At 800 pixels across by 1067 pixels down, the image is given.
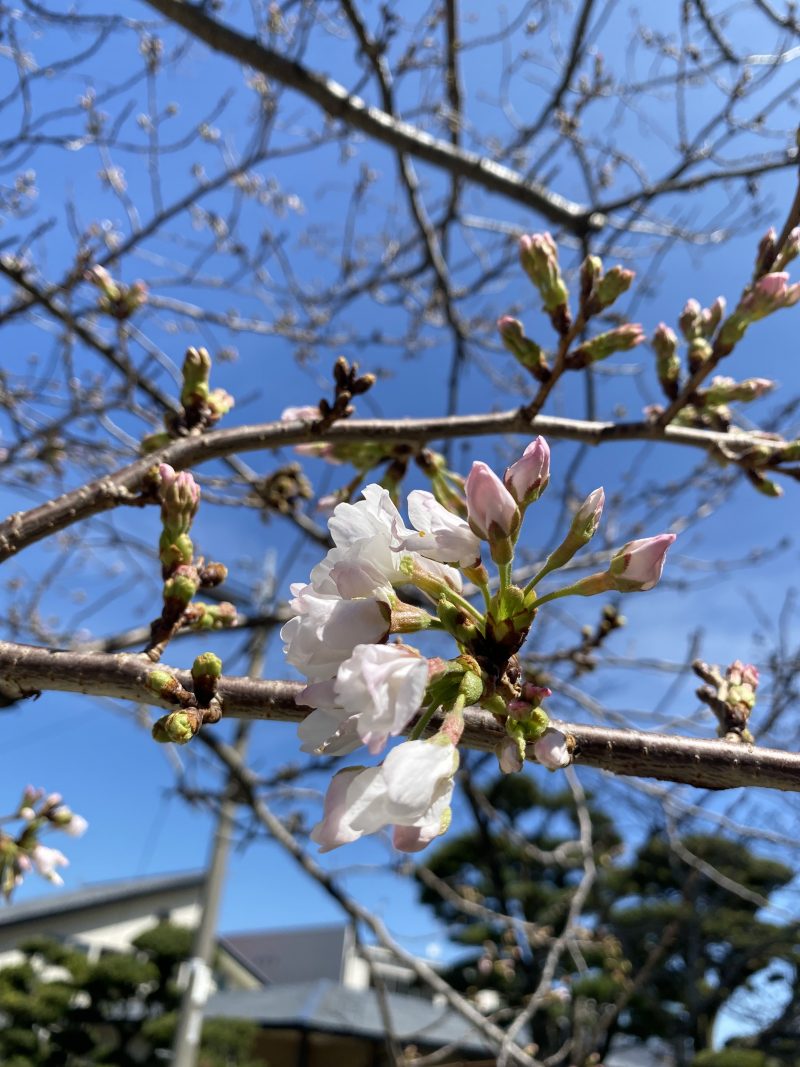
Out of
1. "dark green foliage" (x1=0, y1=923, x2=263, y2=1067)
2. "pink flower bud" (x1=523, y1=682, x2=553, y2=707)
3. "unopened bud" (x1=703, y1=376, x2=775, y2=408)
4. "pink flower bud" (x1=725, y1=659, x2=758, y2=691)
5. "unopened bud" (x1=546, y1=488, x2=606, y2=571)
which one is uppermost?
"unopened bud" (x1=703, y1=376, x2=775, y2=408)

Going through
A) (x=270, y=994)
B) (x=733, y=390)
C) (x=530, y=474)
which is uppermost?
(x=733, y=390)

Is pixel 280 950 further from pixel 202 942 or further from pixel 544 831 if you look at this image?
pixel 202 942

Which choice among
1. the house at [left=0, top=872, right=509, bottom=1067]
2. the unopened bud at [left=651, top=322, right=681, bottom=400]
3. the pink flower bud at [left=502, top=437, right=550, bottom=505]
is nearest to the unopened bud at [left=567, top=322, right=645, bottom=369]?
the unopened bud at [left=651, top=322, right=681, bottom=400]

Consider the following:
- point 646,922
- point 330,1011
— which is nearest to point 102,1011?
point 330,1011

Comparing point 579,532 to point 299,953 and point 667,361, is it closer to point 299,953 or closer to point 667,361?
point 667,361

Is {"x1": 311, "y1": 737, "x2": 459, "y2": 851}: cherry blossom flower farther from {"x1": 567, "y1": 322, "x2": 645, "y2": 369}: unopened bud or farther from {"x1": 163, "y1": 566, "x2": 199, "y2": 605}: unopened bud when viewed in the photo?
{"x1": 567, "y1": 322, "x2": 645, "y2": 369}: unopened bud

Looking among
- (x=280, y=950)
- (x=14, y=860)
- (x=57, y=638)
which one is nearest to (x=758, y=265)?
(x=14, y=860)

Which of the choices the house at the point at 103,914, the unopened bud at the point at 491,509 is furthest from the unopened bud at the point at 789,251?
the house at the point at 103,914
